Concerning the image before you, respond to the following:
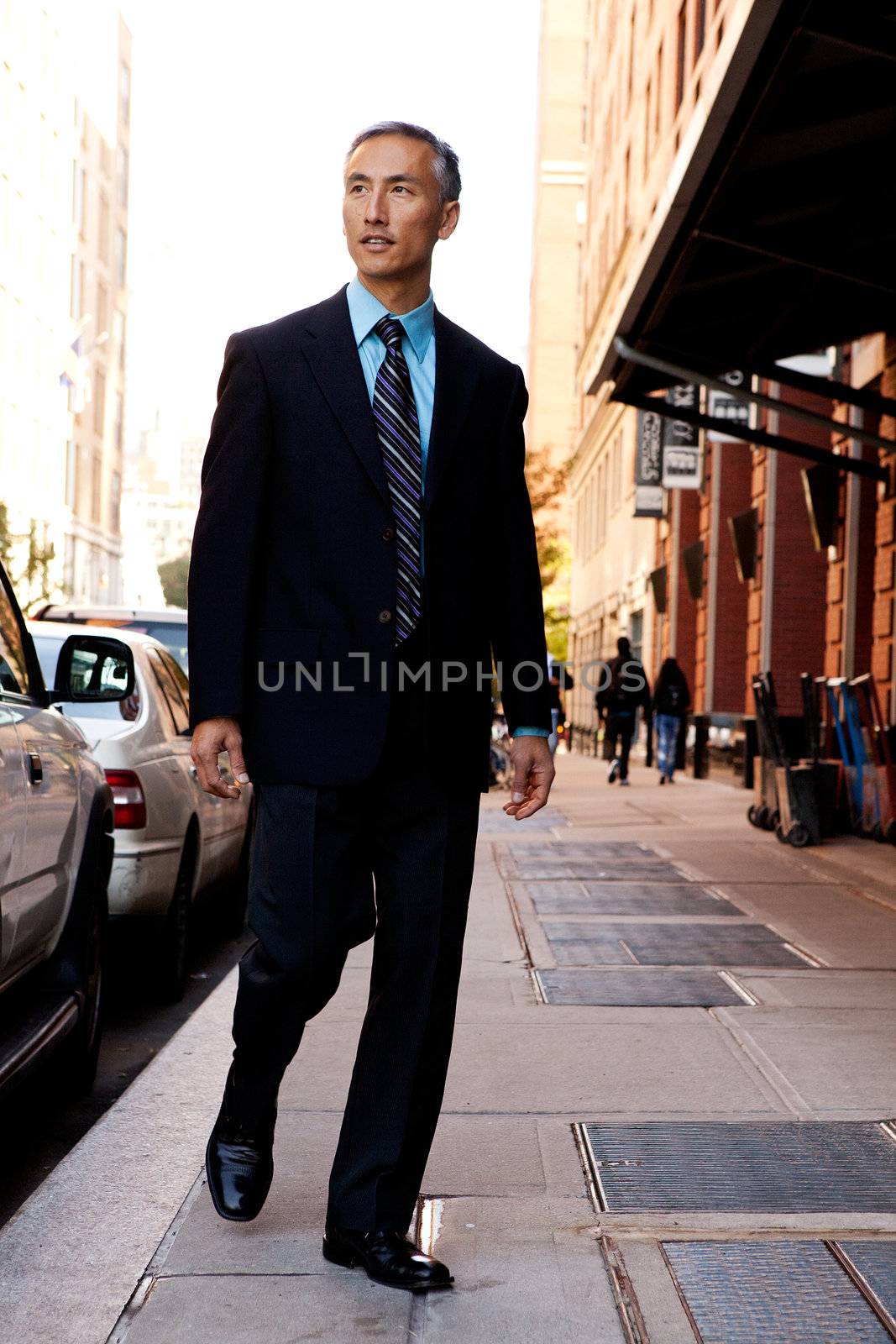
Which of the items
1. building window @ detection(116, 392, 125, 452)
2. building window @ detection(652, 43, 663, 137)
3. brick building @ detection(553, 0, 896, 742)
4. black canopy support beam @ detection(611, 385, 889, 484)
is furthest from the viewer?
building window @ detection(116, 392, 125, 452)

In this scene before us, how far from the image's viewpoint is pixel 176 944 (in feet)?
23.4

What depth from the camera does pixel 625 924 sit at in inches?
338

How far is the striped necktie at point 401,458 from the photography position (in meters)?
3.36

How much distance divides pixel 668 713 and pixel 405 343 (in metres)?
19.2

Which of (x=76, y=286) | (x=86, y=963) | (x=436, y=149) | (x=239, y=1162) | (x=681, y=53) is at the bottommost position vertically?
(x=239, y=1162)

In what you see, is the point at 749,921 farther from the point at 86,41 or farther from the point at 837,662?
the point at 86,41

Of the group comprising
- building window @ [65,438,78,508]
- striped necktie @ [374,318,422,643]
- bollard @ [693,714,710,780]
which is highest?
building window @ [65,438,78,508]

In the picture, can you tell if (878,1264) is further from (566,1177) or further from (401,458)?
(401,458)

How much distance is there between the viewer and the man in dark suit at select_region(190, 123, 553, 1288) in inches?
130

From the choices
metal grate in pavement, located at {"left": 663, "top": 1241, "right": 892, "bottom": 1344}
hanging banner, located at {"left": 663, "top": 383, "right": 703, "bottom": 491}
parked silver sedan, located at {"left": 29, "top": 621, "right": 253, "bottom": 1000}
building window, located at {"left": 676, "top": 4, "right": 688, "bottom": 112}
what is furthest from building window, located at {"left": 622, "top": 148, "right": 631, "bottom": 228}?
metal grate in pavement, located at {"left": 663, "top": 1241, "right": 892, "bottom": 1344}

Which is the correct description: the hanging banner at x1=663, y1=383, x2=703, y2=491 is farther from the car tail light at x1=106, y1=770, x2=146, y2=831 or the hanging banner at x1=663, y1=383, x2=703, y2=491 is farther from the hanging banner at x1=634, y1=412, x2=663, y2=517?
the car tail light at x1=106, y1=770, x2=146, y2=831

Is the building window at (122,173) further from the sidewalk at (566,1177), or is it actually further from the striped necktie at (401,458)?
the striped necktie at (401,458)

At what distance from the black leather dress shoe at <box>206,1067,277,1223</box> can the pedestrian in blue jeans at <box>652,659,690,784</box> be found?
18925 millimetres

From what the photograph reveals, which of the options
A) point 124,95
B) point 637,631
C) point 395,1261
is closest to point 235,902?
point 395,1261
